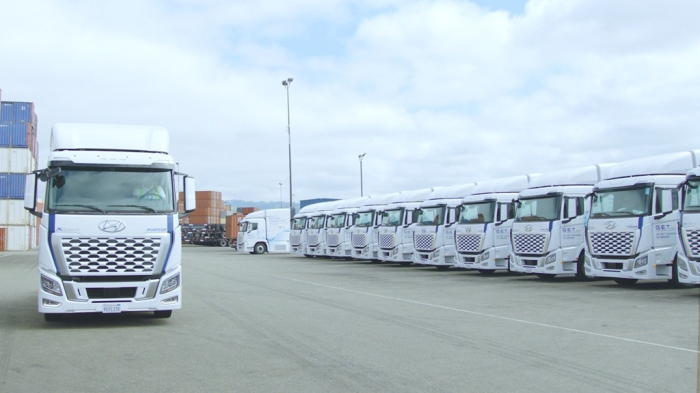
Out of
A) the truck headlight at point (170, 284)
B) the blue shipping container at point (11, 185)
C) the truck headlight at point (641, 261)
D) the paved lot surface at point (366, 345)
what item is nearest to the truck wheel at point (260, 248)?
the blue shipping container at point (11, 185)

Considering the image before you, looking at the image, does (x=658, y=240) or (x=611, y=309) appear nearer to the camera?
(x=611, y=309)

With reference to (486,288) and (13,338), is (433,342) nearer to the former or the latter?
(13,338)

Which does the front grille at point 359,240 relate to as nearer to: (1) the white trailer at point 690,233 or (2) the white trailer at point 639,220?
(2) the white trailer at point 639,220

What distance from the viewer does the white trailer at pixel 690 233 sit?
1437cm

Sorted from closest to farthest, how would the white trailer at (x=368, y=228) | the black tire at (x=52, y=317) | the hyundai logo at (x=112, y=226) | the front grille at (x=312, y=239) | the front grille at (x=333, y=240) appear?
the hyundai logo at (x=112, y=226) → the black tire at (x=52, y=317) → the white trailer at (x=368, y=228) → the front grille at (x=333, y=240) → the front grille at (x=312, y=239)

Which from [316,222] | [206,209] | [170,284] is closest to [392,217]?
[316,222]

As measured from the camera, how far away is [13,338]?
9406mm

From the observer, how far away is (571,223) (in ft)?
63.4

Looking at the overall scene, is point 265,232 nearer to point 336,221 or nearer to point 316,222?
point 316,222

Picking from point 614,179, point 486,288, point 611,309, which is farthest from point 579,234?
point 611,309

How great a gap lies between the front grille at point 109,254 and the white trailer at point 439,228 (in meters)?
16.2

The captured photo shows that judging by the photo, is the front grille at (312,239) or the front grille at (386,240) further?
the front grille at (312,239)

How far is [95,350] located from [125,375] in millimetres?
1708

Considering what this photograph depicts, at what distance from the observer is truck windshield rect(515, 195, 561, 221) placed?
19.7 m
